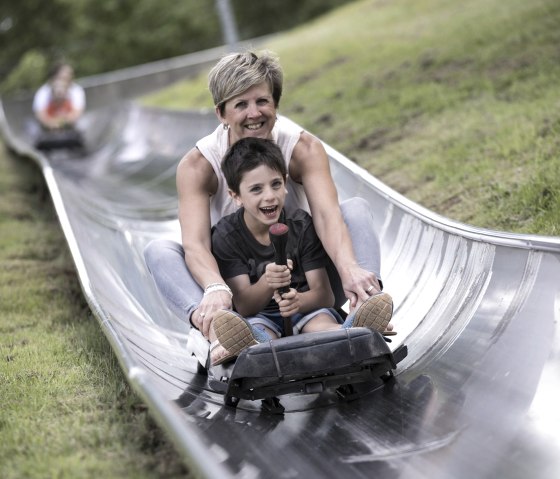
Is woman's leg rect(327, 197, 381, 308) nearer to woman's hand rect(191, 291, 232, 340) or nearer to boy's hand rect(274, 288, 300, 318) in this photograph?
boy's hand rect(274, 288, 300, 318)

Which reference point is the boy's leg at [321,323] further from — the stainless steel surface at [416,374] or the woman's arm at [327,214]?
the stainless steel surface at [416,374]

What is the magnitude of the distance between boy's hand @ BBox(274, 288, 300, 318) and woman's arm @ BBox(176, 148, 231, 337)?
218 mm

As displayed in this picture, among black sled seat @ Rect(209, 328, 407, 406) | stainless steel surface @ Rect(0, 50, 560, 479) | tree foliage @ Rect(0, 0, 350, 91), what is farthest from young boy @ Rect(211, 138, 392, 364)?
tree foliage @ Rect(0, 0, 350, 91)

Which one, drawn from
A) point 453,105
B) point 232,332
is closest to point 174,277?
point 232,332

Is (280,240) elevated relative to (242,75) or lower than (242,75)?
lower

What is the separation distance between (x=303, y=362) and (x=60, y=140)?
477 inches

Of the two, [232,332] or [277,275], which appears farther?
[277,275]

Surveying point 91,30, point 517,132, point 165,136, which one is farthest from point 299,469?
point 91,30

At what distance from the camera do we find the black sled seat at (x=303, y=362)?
3.47 meters

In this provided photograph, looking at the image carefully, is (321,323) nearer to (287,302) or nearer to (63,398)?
(287,302)

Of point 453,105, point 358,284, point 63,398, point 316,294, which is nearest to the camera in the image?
point 63,398

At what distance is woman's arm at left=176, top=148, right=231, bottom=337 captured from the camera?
3852 millimetres

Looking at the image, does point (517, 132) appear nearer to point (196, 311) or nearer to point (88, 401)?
point (196, 311)

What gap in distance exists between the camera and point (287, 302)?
12.4 ft
